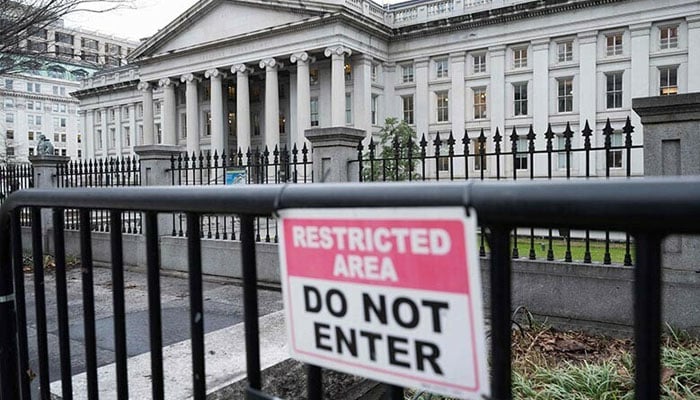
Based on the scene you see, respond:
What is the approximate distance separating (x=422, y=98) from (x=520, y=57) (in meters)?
8.64

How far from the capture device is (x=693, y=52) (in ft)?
124

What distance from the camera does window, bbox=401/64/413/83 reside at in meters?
48.5

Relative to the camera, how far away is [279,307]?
24.3 feet

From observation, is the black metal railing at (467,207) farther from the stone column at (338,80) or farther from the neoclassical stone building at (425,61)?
the stone column at (338,80)

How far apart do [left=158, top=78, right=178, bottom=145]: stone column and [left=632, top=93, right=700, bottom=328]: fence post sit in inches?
2225

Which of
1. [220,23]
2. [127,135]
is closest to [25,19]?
[220,23]

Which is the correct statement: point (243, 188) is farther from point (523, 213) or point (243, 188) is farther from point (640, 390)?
point (640, 390)

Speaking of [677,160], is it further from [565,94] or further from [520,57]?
[520,57]

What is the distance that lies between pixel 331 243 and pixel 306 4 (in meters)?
46.4

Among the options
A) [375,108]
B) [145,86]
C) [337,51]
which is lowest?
[375,108]

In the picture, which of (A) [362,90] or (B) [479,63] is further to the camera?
(A) [362,90]

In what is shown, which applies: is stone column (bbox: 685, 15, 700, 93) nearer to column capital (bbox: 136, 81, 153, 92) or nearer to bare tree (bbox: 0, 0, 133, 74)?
bare tree (bbox: 0, 0, 133, 74)

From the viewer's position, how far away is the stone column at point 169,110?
57188 mm

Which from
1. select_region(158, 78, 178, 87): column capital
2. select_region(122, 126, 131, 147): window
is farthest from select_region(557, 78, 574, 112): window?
select_region(122, 126, 131, 147): window
